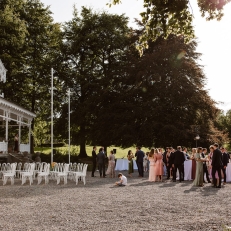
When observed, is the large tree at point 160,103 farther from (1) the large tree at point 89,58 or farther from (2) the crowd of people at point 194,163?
(2) the crowd of people at point 194,163

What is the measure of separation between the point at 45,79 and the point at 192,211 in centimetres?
3247

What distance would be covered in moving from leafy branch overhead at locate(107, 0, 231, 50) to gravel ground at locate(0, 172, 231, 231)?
415 cm

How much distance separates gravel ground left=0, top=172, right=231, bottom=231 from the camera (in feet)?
28.7

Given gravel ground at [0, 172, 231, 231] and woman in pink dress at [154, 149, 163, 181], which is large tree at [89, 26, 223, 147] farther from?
gravel ground at [0, 172, 231, 231]

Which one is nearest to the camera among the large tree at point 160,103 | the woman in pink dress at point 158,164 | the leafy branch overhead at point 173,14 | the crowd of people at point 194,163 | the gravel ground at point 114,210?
the leafy branch overhead at point 173,14

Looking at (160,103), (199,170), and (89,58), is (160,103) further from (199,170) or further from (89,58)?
(199,170)

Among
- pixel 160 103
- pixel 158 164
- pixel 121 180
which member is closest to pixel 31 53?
pixel 160 103

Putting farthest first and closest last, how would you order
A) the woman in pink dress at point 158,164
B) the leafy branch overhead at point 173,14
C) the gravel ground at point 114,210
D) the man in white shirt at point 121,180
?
the woman in pink dress at point 158,164 < the man in white shirt at point 121,180 < the gravel ground at point 114,210 < the leafy branch overhead at point 173,14

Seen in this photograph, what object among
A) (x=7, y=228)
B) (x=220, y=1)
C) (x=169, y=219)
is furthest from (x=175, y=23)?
(x=7, y=228)

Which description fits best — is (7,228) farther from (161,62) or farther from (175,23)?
(161,62)

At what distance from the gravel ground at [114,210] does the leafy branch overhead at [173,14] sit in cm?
415

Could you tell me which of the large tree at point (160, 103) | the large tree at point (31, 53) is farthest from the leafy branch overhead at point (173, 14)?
the large tree at point (31, 53)

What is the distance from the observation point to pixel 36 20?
139ft

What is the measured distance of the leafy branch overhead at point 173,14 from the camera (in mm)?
7664
